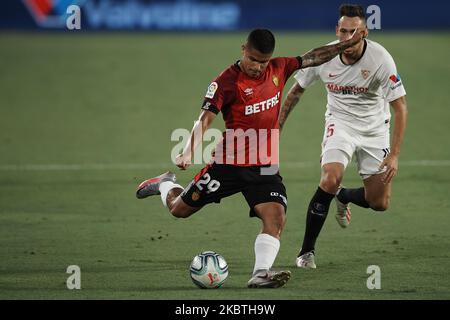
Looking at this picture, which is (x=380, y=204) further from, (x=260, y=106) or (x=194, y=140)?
(x=194, y=140)

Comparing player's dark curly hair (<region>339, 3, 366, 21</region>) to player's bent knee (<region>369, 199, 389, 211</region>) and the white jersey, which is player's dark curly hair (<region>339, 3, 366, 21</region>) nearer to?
the white jersey

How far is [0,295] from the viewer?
26.8 ft

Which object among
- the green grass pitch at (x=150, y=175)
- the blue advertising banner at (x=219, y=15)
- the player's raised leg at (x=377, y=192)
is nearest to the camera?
the green grass pitch at (x=150, y=175)

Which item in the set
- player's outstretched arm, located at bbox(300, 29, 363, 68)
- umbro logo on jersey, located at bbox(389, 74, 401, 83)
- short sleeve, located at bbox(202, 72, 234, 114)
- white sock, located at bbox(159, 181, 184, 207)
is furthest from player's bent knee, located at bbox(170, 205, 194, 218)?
umbro logo on jersey, located at bbox(389, 74, 401, 83)

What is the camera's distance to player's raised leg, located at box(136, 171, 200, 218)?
30.9ft

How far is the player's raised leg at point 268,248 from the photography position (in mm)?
8438

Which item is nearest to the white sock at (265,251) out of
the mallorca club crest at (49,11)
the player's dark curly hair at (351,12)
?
the player's dark curly hair at (351,12)

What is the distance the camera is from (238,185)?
29.8 feet

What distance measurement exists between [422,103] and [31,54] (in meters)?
10.9

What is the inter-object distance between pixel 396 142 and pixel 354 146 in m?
0.90

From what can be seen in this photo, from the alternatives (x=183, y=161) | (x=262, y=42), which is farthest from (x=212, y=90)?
(x=183, y=161)

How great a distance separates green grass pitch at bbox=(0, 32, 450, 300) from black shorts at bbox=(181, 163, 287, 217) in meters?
0.73

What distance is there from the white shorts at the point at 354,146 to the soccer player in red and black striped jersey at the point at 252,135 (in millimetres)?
991

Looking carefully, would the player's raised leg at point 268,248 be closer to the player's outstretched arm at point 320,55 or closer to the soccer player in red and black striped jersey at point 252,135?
the soccer player in red and black striped jersey at point 252,135
